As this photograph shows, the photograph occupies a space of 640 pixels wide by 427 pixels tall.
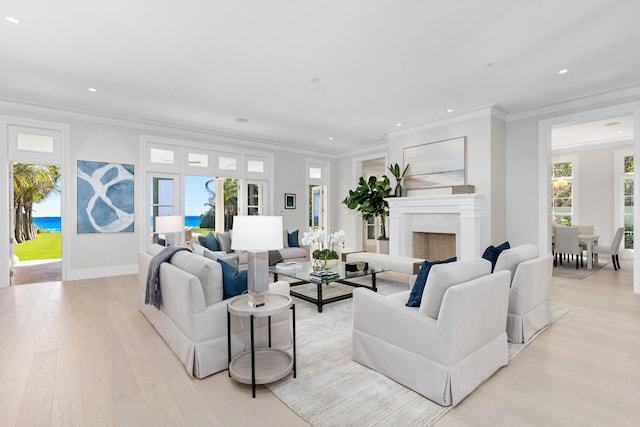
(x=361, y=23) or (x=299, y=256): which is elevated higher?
(x=361, y=23)

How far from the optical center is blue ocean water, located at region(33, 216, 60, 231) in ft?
29.3

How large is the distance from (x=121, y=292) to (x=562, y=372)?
A: 524 centimetres

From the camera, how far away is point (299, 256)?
6516 mm

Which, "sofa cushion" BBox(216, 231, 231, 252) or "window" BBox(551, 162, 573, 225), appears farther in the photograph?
"window" BBox(551, 162, 573, 225)

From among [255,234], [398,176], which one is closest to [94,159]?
[255,234]

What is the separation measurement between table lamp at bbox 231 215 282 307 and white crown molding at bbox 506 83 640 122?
5.25 m

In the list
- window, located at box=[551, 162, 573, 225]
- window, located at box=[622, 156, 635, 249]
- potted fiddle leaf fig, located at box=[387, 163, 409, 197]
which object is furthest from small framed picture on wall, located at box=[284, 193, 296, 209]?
window, located at box=[622, 156, 635, 249]

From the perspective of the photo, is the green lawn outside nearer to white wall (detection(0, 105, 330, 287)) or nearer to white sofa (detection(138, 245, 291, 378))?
white wall (detection(0, 105, 330, 287))

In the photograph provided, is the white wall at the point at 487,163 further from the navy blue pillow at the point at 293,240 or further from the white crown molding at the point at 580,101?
the navy blue pillow at the point at 293,240

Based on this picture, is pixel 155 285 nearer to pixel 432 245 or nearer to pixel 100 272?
pixel 100 272

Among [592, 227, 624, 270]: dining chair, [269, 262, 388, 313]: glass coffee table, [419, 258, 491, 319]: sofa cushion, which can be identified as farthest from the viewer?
[592, 227, 624, 270]: dining chair

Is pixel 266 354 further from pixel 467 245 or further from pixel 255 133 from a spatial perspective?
pixel 255 133

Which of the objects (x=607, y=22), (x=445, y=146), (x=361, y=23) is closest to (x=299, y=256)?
(x=445, y=146)

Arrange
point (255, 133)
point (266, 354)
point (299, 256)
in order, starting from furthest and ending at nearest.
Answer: point (255, 133), point (299, 256), point (266, 354)
